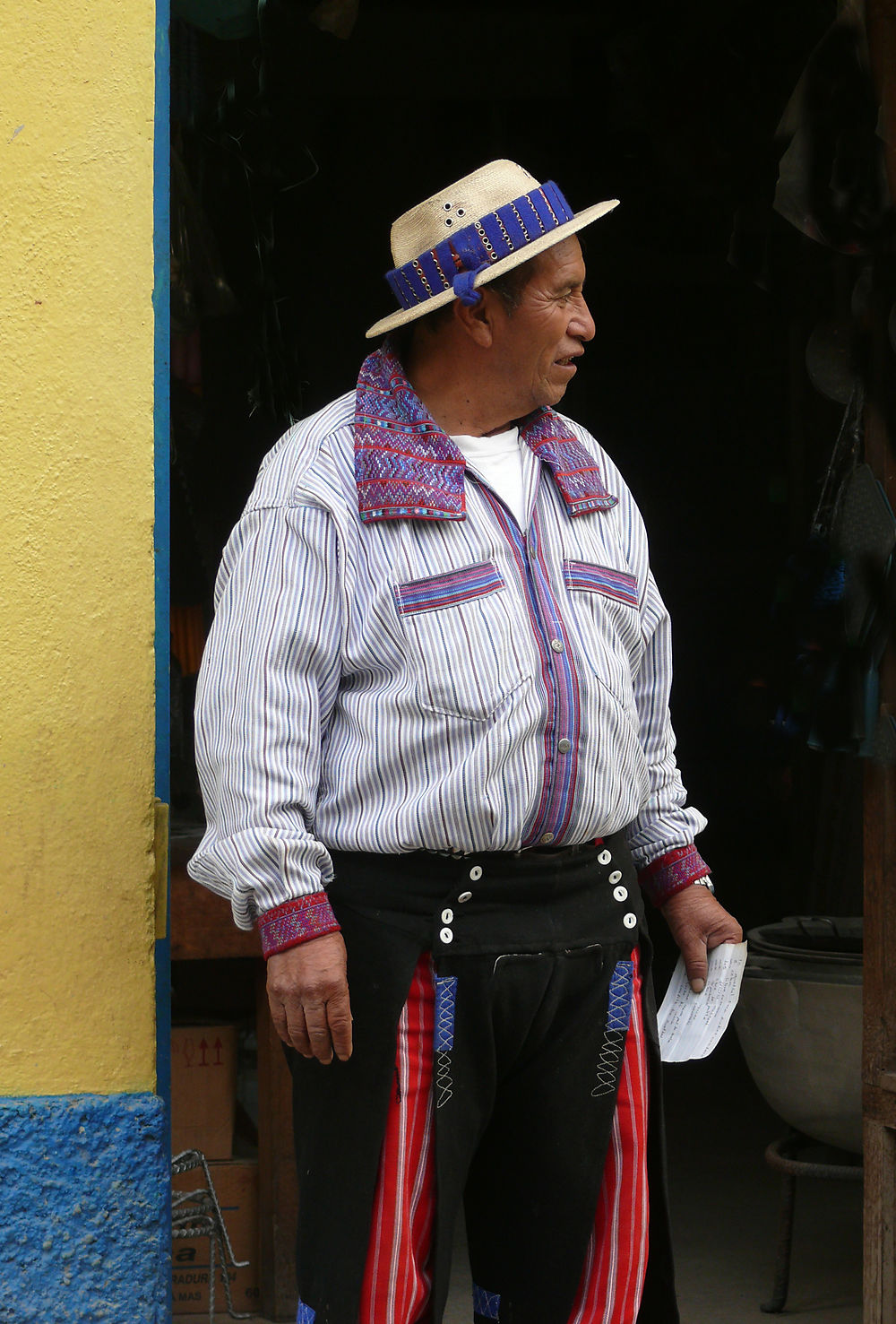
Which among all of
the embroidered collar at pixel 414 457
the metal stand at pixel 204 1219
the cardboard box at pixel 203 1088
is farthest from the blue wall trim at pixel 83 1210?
the embroidered collar at pixel 414 457

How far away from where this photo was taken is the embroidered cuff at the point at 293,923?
1.90m

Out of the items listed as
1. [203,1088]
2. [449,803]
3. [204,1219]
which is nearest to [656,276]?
[203,1088]

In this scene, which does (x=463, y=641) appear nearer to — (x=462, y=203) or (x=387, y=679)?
(x=387, y=679)

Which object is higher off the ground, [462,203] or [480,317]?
[462,203]

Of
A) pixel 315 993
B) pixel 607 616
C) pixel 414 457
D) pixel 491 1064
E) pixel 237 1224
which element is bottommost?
pixel 237 1224

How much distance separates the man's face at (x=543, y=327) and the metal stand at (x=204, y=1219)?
5.61 ft

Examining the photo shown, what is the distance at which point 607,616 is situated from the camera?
7.07 feet

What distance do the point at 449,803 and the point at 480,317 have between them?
2.34 ft

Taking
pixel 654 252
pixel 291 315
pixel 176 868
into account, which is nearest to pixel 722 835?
pixel 654 252

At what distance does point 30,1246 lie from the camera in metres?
2.31

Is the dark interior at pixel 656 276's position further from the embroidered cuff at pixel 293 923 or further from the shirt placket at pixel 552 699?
the embroidered cuff at pixel 293 923

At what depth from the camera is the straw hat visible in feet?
6.89

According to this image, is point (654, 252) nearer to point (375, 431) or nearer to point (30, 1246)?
point (375, 431)

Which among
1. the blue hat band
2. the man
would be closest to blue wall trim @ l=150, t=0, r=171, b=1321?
the man
